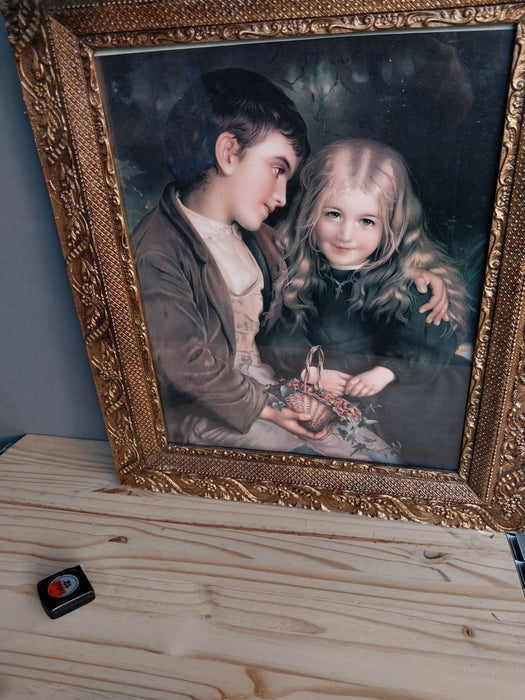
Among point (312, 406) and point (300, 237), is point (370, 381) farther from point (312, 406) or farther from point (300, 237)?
point (300, 237)

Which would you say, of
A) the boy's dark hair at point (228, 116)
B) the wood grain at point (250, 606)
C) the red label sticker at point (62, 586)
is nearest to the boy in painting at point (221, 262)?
the boy's dark hair at point (228, 116)

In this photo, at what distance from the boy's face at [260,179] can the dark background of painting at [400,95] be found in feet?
0.16

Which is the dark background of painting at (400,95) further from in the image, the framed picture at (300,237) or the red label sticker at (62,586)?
the red label sticker at (62,586)

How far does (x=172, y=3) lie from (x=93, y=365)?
23.4 inches

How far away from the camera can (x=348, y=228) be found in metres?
0.79

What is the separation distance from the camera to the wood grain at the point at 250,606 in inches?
29.2

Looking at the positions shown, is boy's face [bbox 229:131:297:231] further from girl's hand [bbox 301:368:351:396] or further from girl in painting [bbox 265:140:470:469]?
girl's hand [bbox 301:368:351:396]

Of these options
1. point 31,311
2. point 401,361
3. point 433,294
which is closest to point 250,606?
point 401,361

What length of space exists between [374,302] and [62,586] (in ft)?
2.24

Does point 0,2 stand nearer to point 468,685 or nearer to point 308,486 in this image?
point 308,486

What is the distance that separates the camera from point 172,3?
704 millimetres

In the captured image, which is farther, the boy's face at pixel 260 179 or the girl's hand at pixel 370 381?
the girl's hand at pixel 370 381

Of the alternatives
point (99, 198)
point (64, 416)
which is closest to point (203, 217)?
point (99, 198)

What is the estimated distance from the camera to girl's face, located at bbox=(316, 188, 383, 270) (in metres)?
0.77
